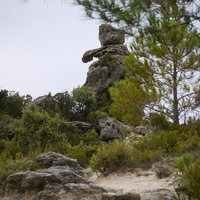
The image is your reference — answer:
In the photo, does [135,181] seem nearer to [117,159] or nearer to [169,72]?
[117,159]

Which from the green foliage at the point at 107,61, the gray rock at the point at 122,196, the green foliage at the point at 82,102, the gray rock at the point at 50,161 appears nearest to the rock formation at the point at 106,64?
the green foliage at the point at 107,61

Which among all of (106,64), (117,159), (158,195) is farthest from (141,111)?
(106,64)

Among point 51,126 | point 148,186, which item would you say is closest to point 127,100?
point 51,126

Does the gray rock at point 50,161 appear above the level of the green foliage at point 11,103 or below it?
below

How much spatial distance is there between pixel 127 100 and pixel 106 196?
6475 millimetres

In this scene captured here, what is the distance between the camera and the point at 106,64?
21469 mm

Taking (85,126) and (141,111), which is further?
(85,126)

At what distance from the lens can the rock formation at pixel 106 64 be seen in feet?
68.6

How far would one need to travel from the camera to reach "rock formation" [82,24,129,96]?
20.9 m

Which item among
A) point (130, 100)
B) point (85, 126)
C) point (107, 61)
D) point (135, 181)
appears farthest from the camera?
point (107, 61)

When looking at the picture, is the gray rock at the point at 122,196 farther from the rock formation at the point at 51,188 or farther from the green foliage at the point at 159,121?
the green foliage at the point at 159,121

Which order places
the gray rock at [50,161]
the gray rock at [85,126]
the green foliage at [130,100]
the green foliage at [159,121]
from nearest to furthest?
the gray rock at [50,161], the green foliage at [159,121], the green foliage at [130,100], the gray rock at [85,126]

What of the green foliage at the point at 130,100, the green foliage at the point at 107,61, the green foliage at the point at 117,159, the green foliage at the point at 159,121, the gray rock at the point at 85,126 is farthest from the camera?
the green foliage at the point at 107,61

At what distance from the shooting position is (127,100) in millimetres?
11945
